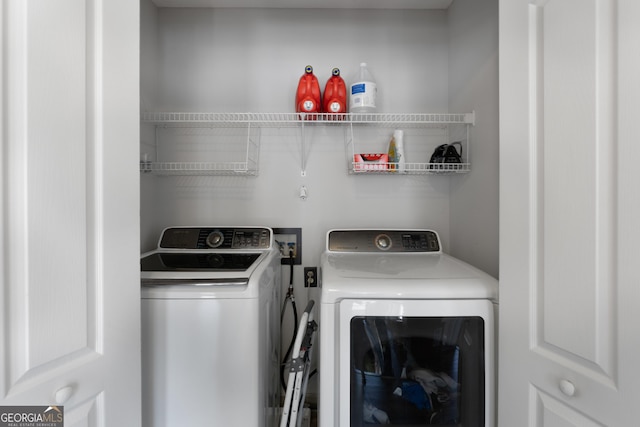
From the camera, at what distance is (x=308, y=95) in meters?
1.78

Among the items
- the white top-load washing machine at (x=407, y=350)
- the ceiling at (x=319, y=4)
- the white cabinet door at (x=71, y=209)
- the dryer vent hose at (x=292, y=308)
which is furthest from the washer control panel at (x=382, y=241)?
the ceiling at (x=319, y=4)

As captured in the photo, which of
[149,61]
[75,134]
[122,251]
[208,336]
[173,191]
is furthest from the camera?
[173,191]

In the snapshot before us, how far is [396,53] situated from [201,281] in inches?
73.6

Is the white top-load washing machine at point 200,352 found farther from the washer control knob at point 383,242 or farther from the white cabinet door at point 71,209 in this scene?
the washer control knob at point 383,242

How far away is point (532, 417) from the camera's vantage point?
93cm

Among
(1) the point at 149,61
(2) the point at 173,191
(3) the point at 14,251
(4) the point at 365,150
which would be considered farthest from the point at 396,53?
(3) the point at 14,251

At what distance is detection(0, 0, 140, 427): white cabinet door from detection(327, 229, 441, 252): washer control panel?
1.12m

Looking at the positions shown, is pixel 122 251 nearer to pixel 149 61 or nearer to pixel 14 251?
pixel 14 251

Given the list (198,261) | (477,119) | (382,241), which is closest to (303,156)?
(382,241)

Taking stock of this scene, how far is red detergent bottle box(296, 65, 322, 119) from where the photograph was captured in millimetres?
1759

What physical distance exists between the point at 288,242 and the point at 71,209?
136 cm

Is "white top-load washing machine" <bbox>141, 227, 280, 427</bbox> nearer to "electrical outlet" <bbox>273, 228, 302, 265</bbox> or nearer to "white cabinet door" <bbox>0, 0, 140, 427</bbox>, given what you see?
"white cabinet door" <bbox>0, 0, 140, 427</bbox>

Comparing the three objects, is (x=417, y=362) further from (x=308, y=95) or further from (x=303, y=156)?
(x=308, y=95)

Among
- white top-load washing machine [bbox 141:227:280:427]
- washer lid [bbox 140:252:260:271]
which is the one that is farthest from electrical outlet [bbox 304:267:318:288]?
white top-load washing machine [bbox 141:227:280:427]
